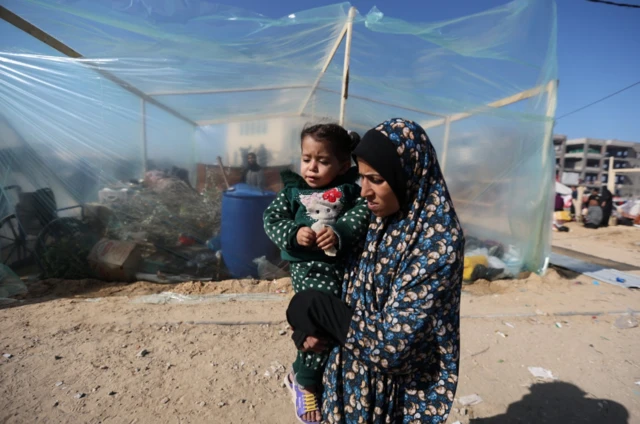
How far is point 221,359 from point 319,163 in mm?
2102

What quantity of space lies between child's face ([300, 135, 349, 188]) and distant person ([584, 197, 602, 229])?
13363 mm

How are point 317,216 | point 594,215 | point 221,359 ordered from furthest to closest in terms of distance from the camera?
point 594,215 < point 221,359 < point 317,216

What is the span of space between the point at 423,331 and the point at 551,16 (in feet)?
18.9

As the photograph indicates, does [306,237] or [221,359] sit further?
[221,359]

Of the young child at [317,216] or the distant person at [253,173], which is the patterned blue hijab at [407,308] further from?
the distant person at [253,173]

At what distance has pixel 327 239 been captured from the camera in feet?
3.85

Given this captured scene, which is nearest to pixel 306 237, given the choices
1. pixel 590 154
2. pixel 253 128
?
pixel 253 128

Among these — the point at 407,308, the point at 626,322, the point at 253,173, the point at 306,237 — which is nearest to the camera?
the point at 407,308

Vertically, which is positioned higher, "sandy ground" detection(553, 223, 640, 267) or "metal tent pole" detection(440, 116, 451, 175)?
"metal tent pole" detection(440, 116, 451, 175)

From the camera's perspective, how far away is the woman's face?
1028mm

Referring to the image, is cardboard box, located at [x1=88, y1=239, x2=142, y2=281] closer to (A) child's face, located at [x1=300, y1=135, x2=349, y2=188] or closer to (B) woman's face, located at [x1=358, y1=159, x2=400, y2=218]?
(A) child's face, located at [x1=300, y1=135, x2=349, y2=188]

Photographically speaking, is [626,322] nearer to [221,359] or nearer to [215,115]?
[221,359]

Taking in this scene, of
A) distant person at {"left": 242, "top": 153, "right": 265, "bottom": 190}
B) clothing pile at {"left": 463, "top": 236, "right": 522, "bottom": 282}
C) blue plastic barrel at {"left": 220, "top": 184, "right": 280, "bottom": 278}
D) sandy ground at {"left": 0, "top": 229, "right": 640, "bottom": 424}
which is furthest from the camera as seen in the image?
clothing pile at {"left": 463, "top": 236, "right": 522, "bottom": 282}

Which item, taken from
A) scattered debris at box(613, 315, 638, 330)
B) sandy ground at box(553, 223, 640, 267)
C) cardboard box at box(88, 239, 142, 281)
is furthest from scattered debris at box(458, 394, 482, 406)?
sandy ground at box(553, 223, 640, 267)
